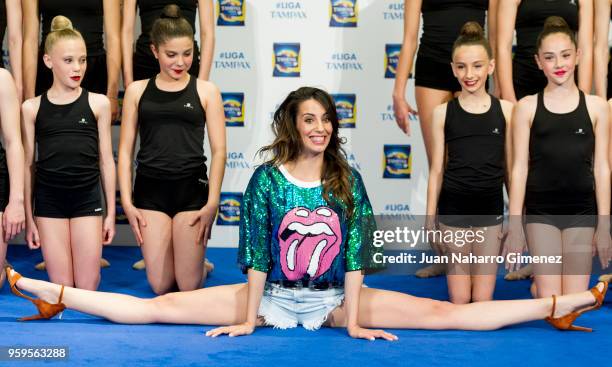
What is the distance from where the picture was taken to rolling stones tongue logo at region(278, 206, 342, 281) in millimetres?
3430

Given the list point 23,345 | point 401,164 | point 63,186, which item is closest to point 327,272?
point 23,345

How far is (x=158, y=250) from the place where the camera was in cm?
433

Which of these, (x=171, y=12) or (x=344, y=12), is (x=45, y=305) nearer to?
(x=171, y=12)

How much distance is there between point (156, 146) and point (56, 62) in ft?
2.04

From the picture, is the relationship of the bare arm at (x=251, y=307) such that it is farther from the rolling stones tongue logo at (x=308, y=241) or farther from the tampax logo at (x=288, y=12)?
the tampax logo at (x=288, y=12)

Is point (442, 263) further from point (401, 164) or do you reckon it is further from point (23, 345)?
point (23, 345)

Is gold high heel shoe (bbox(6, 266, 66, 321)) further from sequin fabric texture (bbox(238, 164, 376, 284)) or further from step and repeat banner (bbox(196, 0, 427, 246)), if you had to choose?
step and repeat banner (bbox(196, 0, 427, 246))

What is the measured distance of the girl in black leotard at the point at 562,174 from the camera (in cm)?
396

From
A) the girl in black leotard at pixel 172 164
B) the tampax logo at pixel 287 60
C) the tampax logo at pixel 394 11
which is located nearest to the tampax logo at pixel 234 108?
the tampax logo at pixel 287 60

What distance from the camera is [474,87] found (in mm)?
4059

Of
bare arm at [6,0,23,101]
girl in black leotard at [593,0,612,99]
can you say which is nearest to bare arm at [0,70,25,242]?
bare arm at [6,0,23,101]

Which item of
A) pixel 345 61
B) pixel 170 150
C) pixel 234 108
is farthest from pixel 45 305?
pixel 345 61

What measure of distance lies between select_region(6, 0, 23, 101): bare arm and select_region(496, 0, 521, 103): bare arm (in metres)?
2.50

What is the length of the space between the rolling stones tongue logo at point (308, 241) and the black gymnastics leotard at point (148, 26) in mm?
1768
